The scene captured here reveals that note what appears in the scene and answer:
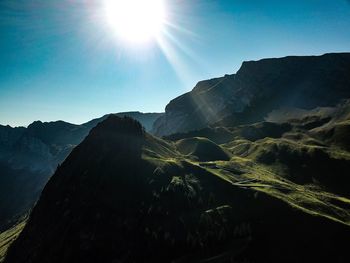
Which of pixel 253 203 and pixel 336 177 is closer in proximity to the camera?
pixel 253 203

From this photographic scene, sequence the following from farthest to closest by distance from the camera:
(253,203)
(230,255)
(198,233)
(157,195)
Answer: (157,195) < (253,203) < (198,233) < (230,255)

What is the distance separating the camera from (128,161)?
182m

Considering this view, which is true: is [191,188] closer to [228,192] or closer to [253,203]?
[228,192]

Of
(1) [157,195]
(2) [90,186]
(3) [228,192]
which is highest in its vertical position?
(2) [90,186]

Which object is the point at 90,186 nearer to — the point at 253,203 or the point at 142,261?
the point at 142,261

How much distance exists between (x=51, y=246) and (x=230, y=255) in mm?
89268

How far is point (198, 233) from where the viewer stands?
5000 inches

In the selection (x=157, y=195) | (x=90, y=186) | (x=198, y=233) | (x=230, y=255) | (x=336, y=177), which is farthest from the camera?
(x=336, y=177)

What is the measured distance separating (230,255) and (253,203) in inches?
1238

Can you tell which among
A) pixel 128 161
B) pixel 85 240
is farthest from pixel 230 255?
pixel 128 161

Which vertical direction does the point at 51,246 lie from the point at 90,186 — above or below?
below

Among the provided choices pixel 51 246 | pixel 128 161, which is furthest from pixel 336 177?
pixel 51 246

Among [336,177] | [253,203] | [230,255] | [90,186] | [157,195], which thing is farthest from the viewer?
[336,177]

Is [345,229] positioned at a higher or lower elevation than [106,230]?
lower
